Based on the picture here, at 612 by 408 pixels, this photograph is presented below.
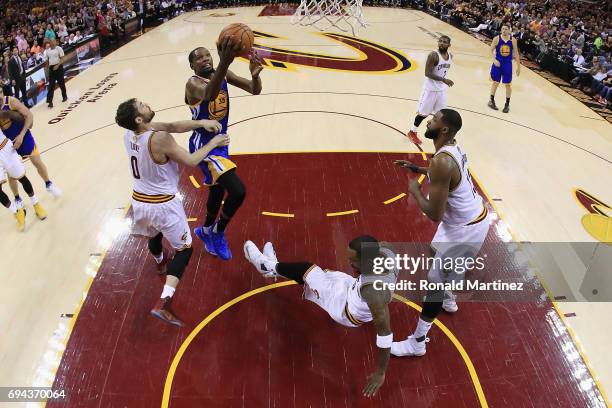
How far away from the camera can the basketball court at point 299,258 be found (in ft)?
11.4

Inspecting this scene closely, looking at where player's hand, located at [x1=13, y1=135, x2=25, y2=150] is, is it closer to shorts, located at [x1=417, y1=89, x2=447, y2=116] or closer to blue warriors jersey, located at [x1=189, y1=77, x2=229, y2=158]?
blue warriors jersey, located at [x1=189, y1=77, x2=229, y2=158]

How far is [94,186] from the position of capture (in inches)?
241

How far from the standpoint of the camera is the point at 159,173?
11.6 ft

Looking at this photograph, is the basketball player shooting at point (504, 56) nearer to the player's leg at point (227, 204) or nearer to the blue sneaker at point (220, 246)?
the player's leg at point (227, 204)

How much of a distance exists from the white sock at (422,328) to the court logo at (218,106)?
2.51m

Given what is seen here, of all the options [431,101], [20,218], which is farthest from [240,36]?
[431,101]

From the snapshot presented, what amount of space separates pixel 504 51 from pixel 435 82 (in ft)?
8.25

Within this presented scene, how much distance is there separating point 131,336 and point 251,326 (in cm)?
103

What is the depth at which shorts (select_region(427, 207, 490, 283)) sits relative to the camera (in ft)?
11.0

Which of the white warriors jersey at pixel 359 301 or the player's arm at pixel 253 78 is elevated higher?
the player's arm at pixel 253 78

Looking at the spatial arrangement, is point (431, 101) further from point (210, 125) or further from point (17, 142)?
point (17, 142)

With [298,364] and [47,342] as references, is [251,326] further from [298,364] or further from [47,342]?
[47,342]

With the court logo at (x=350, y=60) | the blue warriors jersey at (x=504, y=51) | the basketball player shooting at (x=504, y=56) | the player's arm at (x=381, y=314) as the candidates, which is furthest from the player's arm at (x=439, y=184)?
the court logo at (x=350, y=60)

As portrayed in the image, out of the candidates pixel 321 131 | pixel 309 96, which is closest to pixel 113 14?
pixel 309 96
